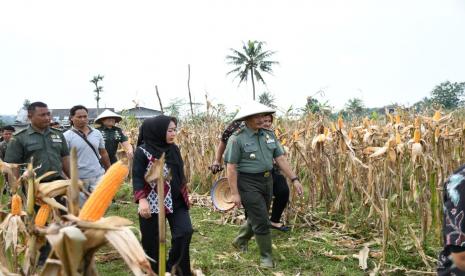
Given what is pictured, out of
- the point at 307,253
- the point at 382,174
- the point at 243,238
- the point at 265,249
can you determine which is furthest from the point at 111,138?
the point at 382,174

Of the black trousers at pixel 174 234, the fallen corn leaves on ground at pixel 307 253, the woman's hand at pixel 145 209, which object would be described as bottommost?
the fallen corn leaves on ground at pixel 307 253

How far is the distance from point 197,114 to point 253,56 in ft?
119

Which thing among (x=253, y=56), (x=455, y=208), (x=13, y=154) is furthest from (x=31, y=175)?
(x=253, y=56)

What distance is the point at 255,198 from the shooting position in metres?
4.31

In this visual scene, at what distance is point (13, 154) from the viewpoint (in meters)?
4.15

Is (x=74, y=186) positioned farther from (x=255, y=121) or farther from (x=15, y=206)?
(x=255, y=121)

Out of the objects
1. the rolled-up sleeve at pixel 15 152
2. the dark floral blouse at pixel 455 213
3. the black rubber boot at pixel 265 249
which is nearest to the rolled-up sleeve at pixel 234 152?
the black rubber boot at pixel 265 249

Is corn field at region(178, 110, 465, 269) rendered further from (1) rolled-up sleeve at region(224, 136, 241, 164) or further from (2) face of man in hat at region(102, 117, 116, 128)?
(2) face of man in hat at region(102, 117, 116, 128)

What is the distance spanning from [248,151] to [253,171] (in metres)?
0.19

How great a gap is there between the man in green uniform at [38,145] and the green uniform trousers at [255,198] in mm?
1651

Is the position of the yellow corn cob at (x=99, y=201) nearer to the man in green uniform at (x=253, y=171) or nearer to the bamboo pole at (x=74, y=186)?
the bamboo pole at (x=74, y=186)

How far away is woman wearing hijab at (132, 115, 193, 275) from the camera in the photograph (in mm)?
3377

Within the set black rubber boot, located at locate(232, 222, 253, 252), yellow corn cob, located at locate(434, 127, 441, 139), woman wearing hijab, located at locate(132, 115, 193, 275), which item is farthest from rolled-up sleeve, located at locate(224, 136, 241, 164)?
yellow corn cob, located at locate(434, 127, 441, 139)

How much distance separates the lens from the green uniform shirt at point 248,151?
433cm
